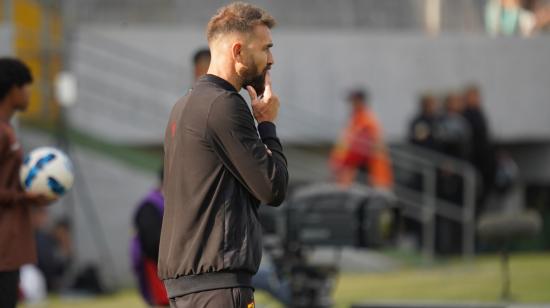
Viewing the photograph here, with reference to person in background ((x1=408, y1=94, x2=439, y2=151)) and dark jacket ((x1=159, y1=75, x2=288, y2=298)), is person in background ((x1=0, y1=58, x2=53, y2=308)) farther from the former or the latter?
person in background ((x1=408, y1=94, x2=439, y2=151))

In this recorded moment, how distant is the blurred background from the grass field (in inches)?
1.4

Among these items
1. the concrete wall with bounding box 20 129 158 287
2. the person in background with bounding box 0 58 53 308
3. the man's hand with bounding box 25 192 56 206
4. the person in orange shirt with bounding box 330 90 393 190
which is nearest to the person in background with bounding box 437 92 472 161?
the person in orange shirt with bounding box 330 90 393 190

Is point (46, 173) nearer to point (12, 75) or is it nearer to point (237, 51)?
point (12, 75)

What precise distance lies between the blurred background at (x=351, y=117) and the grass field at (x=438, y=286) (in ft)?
0.12

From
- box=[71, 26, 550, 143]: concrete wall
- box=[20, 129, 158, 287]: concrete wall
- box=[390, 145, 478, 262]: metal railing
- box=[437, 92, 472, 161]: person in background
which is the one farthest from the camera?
box=[71, 26, 550, 143]: concrete wall

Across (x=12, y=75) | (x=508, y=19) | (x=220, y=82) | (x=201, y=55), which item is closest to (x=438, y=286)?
(x=201, y=55)

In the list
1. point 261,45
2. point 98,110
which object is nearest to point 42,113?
point 98,110

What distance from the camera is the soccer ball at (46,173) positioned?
7.52 meters

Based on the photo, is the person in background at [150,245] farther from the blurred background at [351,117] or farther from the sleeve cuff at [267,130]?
the blurred background at [351,117]

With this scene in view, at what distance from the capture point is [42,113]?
19.7 m

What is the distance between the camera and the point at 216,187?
5203mm

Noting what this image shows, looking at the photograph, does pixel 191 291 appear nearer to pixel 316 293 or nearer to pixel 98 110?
pixel 316 293

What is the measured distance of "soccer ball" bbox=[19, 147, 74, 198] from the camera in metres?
7.52

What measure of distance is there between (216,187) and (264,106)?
393 millimetres
